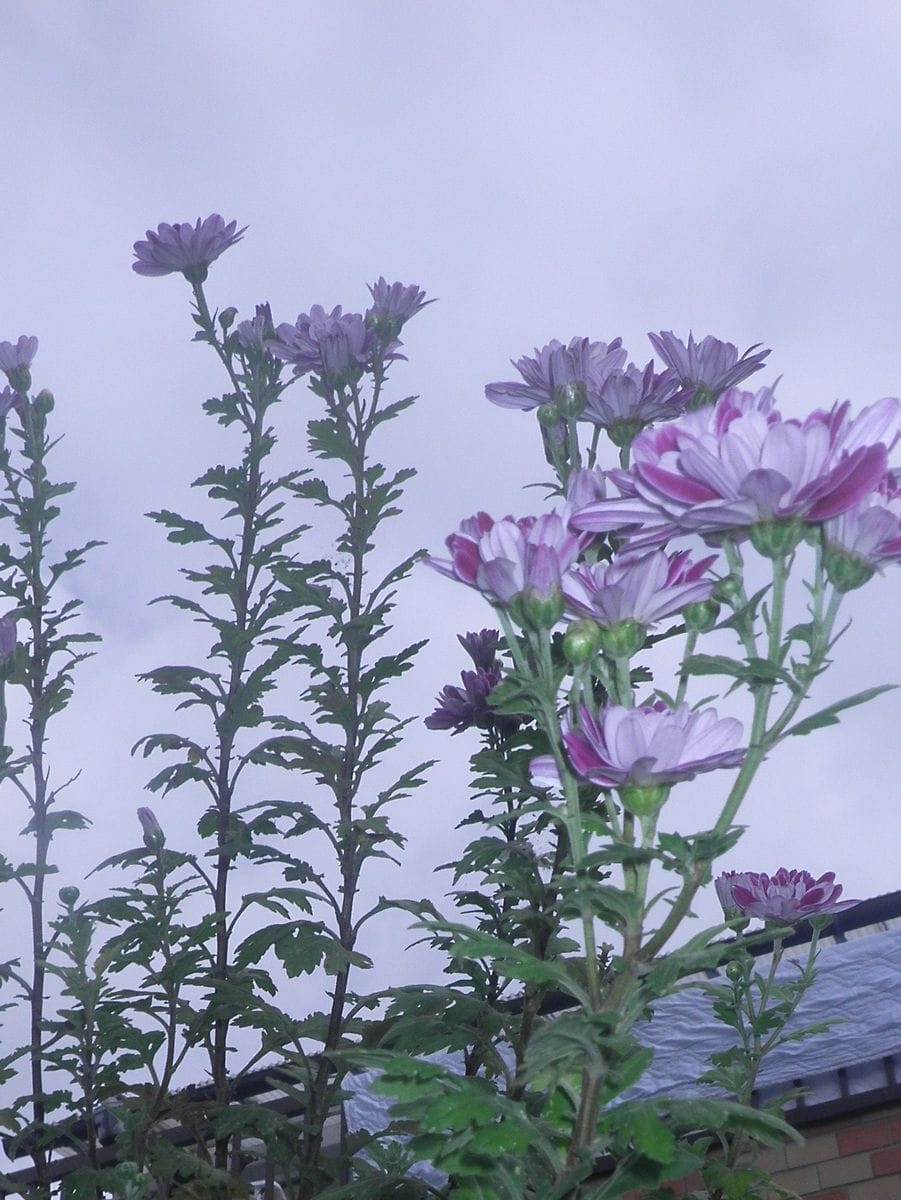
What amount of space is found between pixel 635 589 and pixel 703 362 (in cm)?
88

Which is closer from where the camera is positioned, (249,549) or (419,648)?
(419,648)

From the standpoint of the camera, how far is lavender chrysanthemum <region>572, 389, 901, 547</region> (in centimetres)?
149

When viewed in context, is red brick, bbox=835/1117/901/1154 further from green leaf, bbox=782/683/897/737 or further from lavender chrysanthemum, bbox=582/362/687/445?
green leaf, bbox=782/683/897/737

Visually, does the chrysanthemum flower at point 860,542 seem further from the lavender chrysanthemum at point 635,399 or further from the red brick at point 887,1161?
the red brick at point 887,1161

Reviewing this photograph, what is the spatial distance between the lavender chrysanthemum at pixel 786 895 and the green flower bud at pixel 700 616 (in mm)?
1511

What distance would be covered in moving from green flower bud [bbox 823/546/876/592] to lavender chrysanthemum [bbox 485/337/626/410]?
857 mm

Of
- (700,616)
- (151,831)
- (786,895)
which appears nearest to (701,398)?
(700,616)

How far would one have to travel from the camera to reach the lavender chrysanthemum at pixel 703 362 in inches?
92.7

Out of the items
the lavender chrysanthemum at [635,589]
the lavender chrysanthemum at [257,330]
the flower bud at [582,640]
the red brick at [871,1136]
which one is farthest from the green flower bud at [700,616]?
the red brick at [871,1136]

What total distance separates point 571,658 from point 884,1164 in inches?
144

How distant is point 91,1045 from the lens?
3449mm

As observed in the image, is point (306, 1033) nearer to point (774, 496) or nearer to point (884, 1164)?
point (774, 496)

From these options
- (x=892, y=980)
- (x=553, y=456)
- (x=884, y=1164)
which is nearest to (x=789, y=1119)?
(x=884, y=1164)

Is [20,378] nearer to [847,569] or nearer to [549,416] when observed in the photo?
[549,416]
